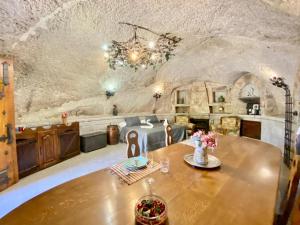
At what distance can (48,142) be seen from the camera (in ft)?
10.9

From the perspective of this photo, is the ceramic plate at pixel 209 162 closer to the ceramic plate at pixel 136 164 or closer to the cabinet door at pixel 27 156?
the ceramic plate at pixel 136 164

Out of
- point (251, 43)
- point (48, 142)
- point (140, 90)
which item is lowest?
point (48, 142)

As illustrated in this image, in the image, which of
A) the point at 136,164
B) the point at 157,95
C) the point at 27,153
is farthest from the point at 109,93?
the point at 136,164

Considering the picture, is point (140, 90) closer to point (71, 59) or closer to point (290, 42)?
point (71, 59)

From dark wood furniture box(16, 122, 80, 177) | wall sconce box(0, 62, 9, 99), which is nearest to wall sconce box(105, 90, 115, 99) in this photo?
dark wood furniture box(16, 122, 80, 177)

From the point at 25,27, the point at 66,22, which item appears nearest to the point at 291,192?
the point at 66,22

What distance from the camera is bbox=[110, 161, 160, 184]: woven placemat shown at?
128cm

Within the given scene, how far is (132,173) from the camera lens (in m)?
1.37

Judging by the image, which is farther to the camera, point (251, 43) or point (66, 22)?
point (251, 43)

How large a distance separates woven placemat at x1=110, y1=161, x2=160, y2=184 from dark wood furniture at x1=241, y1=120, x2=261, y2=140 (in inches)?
186

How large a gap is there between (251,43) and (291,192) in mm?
2557

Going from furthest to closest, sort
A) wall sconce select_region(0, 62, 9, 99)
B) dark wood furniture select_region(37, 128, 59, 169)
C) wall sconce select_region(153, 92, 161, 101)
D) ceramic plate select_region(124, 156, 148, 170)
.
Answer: wall sconce select_region(153, 92, 161, 101) → dark wood furniture select_region(37, 128, 59, 169) → wall sconce select_region(0, 62, 9, 99) → ceramic plate select_region(124, 156, 148, 170)

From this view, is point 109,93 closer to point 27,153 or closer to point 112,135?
point 112,135

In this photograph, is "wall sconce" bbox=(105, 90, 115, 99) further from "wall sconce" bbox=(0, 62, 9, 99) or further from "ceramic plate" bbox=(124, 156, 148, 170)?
"ceramic plate" bbox=(124, 156, 148, 170)
